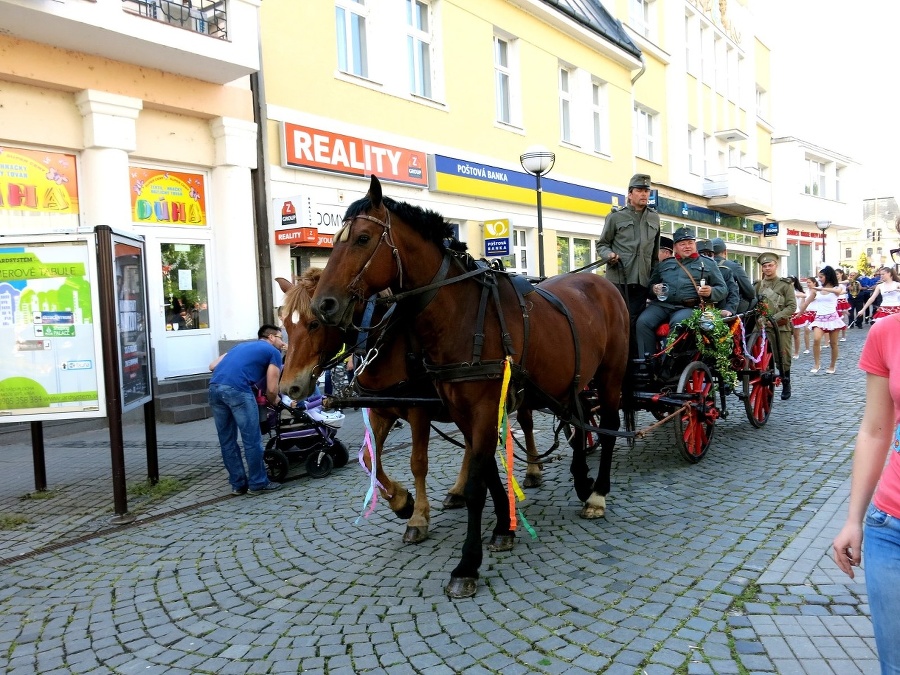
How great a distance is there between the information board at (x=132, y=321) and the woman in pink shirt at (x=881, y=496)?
5293mm

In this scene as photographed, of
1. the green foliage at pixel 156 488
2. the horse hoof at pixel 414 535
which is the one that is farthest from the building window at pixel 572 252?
the horse hoof at pixel 414 535

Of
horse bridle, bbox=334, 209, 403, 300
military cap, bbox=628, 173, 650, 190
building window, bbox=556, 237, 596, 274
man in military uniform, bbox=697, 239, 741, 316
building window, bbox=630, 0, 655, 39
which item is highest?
building window, bbox=630, 0, 655, 39

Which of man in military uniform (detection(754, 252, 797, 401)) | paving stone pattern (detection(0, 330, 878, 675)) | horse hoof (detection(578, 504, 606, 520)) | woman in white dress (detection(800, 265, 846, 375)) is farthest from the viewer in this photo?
woman in white dress (detection(800, 265, 846, 375))

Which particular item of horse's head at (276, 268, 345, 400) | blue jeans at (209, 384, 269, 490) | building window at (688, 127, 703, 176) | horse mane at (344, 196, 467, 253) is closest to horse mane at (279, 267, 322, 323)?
horse's head at (276, 268, 345, 400)

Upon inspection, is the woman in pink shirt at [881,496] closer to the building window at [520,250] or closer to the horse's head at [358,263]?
the horse's head at [358,263]

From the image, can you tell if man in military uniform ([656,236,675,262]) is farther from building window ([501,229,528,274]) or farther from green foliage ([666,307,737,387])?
building window ([501,229,528,274])

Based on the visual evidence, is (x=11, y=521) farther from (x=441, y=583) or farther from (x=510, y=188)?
(x=510, y=188)

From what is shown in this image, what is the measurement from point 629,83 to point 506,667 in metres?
21.5

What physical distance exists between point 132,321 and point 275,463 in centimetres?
184

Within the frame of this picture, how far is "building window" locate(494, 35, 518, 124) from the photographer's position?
16297 mm

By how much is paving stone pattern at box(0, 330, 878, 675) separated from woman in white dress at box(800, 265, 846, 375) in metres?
7.03

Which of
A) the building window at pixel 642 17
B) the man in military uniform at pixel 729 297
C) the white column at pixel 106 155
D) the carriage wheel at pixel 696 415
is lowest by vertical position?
the carriage wheel at pixel 696 415

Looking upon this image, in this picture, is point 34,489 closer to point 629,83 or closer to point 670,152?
point 629,83

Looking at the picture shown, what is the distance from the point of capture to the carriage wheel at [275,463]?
6.24 meters
